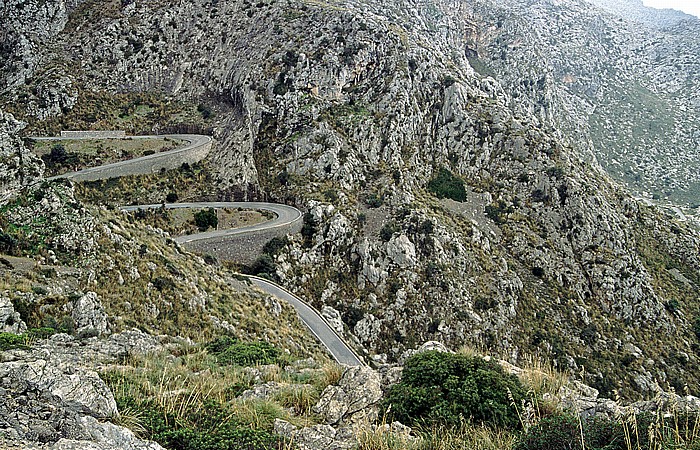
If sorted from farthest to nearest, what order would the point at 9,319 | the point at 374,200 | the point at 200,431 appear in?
1. the point at 374,200
2. the point at 9,319
3. the point at 200,431

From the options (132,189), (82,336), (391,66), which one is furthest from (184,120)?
(82,336)

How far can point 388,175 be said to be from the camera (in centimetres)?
5841

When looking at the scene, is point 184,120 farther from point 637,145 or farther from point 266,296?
point 637,145

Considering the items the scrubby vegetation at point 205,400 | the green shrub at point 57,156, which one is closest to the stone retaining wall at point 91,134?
the green shrub at point 57,156

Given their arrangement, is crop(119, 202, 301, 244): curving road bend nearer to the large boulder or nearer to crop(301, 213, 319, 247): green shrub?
crop(301, 213, 319, 247): green shrub

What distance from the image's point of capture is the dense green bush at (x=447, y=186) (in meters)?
61.6

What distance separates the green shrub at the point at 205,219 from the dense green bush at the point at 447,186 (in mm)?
30228

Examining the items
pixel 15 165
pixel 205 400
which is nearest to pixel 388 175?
pixel 15 165

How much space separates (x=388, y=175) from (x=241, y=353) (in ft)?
153

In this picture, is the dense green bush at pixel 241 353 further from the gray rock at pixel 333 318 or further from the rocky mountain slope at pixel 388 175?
the rocky mountain slope at pixel 388 175

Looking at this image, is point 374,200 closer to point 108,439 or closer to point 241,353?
point 241,353

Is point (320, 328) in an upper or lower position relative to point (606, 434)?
lower

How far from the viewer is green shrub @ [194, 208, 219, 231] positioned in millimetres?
44694

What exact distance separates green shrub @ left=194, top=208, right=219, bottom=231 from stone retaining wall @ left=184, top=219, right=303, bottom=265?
135 inches
